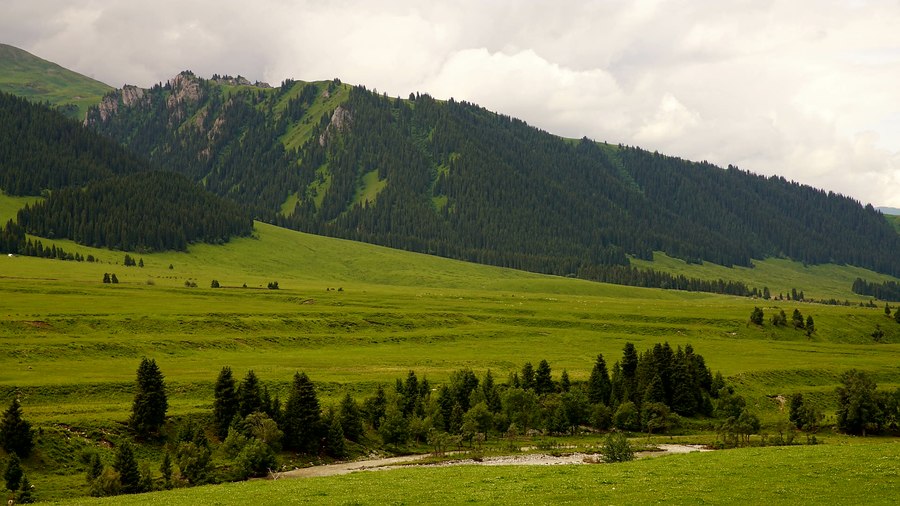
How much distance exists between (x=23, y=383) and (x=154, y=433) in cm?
2137

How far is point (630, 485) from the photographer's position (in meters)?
38.5

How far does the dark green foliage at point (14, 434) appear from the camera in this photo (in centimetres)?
5988

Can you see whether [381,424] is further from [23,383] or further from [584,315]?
[584,315]

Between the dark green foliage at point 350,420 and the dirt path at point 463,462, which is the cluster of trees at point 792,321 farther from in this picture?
the dark green foliage at point 350,420

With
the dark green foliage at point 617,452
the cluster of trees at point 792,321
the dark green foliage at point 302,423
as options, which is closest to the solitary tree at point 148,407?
the dark green foliage at point 302,423

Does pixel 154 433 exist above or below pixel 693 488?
below

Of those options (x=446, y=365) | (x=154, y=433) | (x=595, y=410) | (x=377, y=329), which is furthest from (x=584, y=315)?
(x=154, y=433)

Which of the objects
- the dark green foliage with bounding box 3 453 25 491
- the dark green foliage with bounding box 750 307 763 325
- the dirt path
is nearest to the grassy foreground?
the dark green foliage with bounding box 3 453 25 491

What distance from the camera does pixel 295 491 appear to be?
41250 mm

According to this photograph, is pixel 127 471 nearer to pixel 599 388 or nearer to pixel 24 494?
pixel 24 494

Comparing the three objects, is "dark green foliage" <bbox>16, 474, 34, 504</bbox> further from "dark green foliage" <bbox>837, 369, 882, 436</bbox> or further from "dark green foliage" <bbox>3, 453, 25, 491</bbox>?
"dark green foliage" <bbox>837, 369, 882, 436</bbox>

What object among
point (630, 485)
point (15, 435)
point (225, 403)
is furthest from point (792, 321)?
point (15, 435)

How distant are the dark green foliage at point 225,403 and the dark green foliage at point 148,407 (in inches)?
210

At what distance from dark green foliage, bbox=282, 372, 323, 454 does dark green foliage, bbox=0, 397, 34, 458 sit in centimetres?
2354
